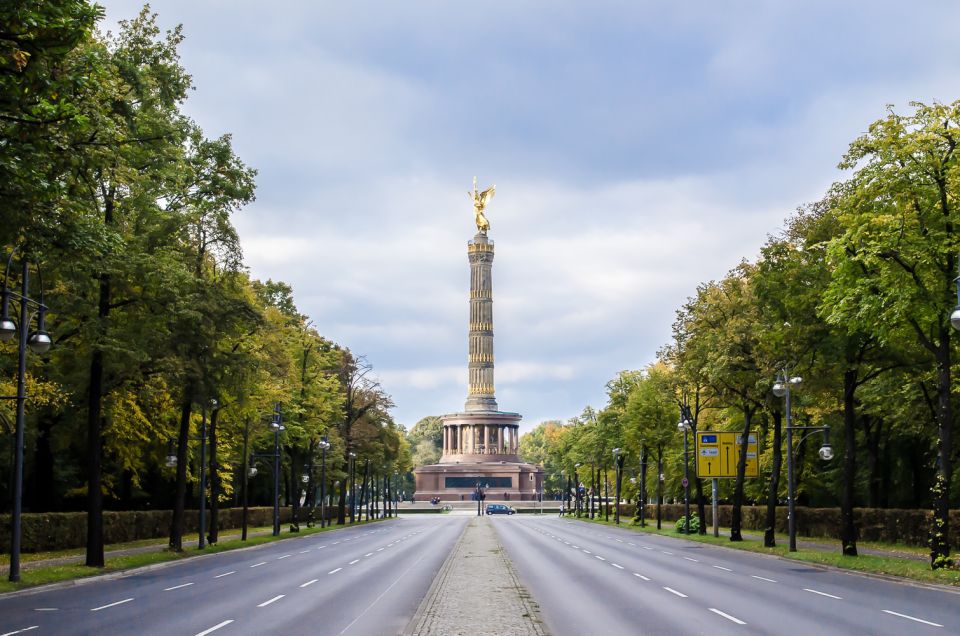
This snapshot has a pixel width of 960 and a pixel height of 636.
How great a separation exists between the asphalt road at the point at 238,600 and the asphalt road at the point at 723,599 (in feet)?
11.1

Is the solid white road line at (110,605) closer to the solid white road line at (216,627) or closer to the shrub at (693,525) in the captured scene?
the solid white road line at (216,627)

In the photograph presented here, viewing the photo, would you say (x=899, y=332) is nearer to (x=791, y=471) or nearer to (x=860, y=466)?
(x=791, y=471)

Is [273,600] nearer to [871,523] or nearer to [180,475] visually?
[180,475]

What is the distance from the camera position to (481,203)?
171 metres

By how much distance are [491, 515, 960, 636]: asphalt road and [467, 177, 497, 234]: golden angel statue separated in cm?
13222

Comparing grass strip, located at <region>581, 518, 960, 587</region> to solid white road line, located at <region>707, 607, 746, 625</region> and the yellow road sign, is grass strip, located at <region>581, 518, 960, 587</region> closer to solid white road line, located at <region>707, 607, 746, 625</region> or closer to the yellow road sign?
the yellow road sign

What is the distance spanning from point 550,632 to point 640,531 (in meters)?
58.8

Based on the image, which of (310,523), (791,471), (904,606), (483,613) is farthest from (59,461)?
(904,606)

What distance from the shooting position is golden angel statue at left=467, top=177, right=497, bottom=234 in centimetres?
16762

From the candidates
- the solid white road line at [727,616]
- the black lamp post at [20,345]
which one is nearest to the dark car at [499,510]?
the black lamp post at [20,345]

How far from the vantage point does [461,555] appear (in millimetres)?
38406

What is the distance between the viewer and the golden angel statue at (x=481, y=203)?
16762 centimetres

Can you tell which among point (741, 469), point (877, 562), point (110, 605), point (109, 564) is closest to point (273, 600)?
point (110, 605)

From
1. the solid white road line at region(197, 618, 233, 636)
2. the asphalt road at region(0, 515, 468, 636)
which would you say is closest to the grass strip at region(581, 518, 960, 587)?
the asphalt road at region(0, 515, 468, 636)
